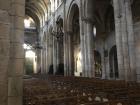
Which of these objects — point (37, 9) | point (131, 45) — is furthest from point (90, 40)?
point (37, 9)

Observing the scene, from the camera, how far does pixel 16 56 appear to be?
4.35 m

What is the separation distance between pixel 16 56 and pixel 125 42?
9.09m

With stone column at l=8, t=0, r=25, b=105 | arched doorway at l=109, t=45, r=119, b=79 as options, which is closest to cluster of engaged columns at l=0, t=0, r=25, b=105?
stone column at l=8, t=0, r=25, b=105

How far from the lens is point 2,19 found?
11.9 feet

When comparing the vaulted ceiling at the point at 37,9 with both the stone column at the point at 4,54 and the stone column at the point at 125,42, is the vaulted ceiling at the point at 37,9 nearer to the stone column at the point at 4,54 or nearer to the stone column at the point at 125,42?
the stone column at the point at 125,42

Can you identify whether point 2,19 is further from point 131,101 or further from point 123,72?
point 123,72

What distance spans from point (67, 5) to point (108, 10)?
6.30m

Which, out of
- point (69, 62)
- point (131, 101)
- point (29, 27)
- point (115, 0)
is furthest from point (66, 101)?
point (29, 27)

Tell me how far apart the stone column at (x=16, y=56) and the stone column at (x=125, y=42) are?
28.7 ft

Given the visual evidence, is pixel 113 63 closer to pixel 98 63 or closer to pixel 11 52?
pixel 98 63

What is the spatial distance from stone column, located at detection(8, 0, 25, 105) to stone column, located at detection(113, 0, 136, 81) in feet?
28.7

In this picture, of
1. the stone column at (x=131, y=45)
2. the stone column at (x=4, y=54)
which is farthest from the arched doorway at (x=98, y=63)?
the stone column at (x=4, y=54)

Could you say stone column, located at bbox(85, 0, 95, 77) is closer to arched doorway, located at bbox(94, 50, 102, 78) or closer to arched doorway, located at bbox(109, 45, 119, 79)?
arched doorway, located at bbox(109, 45, 119, 79)

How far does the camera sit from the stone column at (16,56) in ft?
13.2
